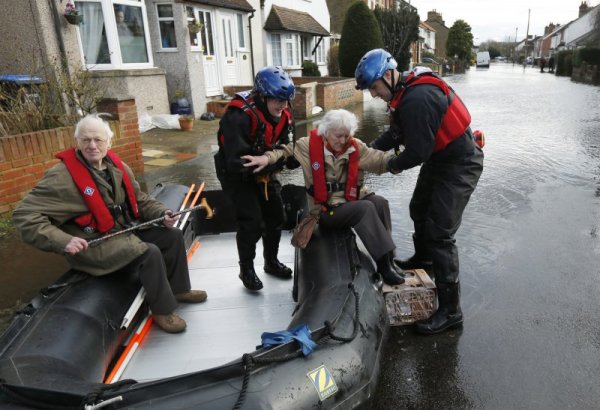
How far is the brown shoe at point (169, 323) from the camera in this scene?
3232mm

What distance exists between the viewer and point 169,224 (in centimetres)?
337

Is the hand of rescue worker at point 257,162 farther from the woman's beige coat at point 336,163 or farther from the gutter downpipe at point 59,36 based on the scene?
the gutter downpipe at point 59,36

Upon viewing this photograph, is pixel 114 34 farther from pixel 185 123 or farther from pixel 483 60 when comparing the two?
pixel 483 60

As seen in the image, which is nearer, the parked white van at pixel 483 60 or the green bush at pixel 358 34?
the green bush at pixel 358 34

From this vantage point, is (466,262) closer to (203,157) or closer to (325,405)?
(325,405)

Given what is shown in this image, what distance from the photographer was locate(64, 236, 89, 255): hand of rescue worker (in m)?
2.73

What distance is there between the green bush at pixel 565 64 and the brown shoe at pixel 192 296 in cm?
4289

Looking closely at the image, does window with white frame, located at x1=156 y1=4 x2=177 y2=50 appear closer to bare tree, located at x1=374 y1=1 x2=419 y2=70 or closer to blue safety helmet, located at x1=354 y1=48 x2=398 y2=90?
blue safety helmet, located at x1=354 y1=48 x2=398 y2=90

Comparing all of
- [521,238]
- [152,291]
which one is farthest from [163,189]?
[521,238]

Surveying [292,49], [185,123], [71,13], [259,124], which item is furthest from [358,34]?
[259,124]

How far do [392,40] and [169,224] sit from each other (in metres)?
29.2

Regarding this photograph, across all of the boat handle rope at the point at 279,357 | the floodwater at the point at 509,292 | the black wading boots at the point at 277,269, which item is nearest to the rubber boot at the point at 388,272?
the floodwater at the point at 509,292

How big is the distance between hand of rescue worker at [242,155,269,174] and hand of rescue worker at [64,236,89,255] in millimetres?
1166

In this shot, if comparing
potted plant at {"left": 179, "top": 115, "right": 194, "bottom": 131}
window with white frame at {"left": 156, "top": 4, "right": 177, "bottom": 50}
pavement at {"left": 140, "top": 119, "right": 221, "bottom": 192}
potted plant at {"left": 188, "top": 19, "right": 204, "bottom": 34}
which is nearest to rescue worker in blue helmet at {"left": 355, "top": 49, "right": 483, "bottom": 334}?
pavement at {"left": 140, "top": 119, "right": 221, "bottom": 192}
